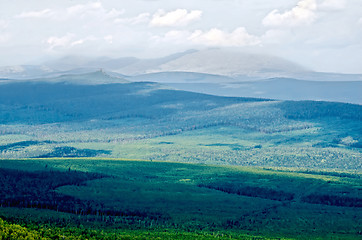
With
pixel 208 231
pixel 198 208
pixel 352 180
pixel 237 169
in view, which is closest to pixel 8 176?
pixel 198 208

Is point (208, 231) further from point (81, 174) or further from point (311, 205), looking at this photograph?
point (81, 174)

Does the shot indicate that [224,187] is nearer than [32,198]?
No

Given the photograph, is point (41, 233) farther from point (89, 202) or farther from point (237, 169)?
point (237, 169)


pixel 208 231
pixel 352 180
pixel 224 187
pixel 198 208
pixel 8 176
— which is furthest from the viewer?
pixel 352 180

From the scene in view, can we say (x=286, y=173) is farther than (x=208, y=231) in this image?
Yes

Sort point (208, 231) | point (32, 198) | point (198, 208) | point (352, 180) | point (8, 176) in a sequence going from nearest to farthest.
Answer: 1. point (208, 231)
2. point (32, 198)
3. point (198, 208)
4. point (8, 176)
5. point (352, 180)

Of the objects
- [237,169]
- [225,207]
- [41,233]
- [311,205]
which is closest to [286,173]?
[237,169]
